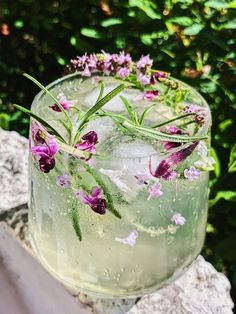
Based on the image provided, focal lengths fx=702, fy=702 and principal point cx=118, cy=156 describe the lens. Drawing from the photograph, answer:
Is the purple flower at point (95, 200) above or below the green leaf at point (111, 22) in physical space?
above

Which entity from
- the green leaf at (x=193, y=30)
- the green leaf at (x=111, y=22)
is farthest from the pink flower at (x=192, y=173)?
the green leaf at (x=111, y=22)

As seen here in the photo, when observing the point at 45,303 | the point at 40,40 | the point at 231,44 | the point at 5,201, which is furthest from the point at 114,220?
the point at 40,40

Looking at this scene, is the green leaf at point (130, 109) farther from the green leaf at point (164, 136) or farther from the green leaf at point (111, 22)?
the green leaf at point (111, 22)

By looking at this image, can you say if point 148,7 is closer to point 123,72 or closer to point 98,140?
point 123,72

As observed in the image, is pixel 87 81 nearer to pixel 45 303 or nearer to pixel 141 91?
pixel 141 91

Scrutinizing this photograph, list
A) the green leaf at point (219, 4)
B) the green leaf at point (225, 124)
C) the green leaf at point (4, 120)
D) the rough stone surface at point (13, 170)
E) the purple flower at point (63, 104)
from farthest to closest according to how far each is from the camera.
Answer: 1. the green leaf at point (4, 120)
2. the green leaf at point (225, 124)
3. the green leaf at point (219, 4)
4. the rough stone surface at point (13, 170)
5. the purple flower at point (63, 104)

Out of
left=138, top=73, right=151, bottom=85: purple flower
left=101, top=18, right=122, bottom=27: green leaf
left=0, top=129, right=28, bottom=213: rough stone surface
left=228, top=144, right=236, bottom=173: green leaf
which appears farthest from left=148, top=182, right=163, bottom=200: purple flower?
left=101, top=18, right=122, bottom=27: green leaf
